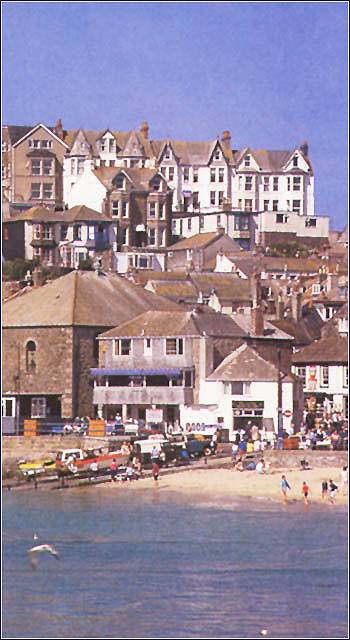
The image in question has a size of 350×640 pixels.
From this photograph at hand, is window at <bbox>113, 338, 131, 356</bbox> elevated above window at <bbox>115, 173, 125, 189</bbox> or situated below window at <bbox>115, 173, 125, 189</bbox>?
below

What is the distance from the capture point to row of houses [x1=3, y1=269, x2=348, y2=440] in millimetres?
14922

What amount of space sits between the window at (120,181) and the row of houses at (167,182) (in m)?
0.02

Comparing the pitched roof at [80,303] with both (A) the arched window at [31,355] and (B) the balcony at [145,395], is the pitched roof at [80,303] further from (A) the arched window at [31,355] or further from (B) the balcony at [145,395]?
(B) the balcony at [145,395]

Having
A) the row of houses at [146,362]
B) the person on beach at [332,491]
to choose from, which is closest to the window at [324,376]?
the row of houses at [146,362]

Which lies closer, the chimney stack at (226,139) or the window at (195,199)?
the chimney stack at (226,139)

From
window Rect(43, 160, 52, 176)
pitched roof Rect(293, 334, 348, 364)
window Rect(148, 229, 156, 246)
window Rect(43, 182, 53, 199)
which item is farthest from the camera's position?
window Rect(148, 229, 156, 246)

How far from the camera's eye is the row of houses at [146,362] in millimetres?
14922

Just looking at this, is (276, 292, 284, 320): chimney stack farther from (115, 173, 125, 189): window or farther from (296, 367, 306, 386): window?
(115, 173, 125, 189): window

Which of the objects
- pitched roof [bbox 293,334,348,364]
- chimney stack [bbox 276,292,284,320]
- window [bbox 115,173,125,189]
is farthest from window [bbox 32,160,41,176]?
chimney stack [bbox 276,292,284,320]

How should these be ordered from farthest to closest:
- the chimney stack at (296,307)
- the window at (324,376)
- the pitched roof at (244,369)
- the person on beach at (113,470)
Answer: the chimney stack at (296,307), the window at (324,376), the pitched roof at (244,369), the person on beach at (113,470)

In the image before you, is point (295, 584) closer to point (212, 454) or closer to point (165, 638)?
point (165, 638)

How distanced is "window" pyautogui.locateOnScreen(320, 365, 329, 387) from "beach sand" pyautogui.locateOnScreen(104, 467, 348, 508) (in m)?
2.53

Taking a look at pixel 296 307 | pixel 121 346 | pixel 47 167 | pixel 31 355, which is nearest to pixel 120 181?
pixel 47 167

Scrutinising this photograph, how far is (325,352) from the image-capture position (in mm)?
17500
